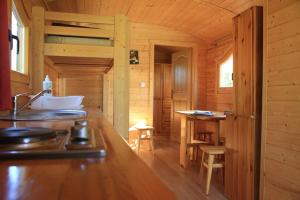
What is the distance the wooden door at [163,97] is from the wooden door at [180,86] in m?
0.79

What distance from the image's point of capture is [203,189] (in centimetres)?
335

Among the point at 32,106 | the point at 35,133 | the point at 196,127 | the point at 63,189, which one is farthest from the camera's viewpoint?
the point at 196,127

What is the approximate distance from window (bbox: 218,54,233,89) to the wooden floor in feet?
5.73

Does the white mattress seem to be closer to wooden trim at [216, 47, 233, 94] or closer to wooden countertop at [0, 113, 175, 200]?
wooden countertop at [0, 113, 175, 200]

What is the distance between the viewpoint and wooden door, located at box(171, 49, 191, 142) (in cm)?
632

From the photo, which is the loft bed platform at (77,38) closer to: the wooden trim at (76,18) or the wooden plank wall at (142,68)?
the wooden trim at (76,18)

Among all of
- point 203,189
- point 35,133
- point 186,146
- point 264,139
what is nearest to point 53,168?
point 35,133

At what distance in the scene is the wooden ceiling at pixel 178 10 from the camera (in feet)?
13.7

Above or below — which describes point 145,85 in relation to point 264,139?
above

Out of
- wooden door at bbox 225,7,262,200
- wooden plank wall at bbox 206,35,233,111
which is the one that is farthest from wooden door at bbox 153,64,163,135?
wooden door at bbox 225,7,262,200

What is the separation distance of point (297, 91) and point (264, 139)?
0.56 m

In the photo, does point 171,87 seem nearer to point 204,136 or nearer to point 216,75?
point 216,75

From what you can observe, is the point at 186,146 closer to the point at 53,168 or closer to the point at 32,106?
the point at 32,106

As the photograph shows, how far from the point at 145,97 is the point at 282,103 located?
419 cm
